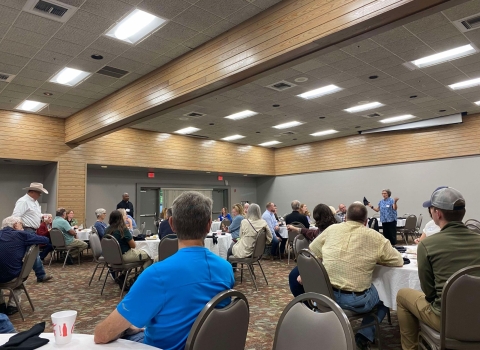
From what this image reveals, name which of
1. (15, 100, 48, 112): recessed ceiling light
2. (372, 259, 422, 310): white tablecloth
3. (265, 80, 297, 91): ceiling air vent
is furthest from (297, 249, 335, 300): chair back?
(15, 100, 48, 112): recessed ceiling light

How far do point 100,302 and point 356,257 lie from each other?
3815 millimetres

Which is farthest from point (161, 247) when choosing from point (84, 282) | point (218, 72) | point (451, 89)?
point (451, 89)

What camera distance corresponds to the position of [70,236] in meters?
7.89

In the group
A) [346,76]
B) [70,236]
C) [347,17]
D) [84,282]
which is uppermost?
[346,76]

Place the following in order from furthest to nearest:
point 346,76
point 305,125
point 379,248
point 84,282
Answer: point 305,125 → point 346,76 → point 84,282 → point 379,248

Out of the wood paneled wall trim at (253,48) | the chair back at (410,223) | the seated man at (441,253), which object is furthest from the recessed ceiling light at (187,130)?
the seated man at (441,253)

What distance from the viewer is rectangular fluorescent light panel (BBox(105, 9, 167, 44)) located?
536 centimetres

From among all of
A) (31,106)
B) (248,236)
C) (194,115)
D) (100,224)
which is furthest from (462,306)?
(31,106)

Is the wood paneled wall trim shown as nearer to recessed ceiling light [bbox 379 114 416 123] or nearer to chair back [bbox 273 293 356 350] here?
chair back [bbox 273 293 356 350]

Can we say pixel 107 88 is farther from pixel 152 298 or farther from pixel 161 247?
pixel 152 298

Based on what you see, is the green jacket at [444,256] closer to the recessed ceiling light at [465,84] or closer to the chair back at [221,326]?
the chair back at [221,326]

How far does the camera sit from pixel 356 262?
274 centimetres

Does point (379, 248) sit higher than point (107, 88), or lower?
lower

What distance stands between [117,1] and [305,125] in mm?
8749
